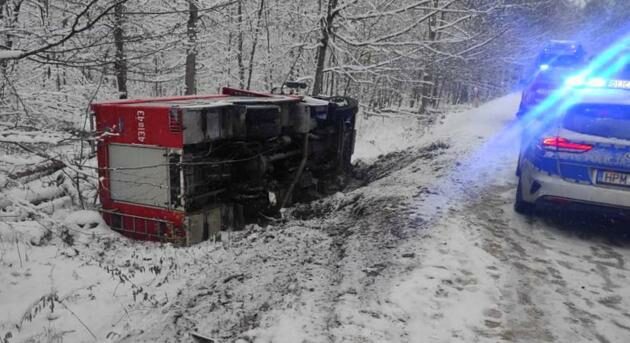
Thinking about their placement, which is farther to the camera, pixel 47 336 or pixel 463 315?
pixel 47 336

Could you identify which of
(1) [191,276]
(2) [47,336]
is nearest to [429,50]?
(1) [191,276]

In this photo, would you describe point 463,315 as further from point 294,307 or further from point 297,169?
point 297,169

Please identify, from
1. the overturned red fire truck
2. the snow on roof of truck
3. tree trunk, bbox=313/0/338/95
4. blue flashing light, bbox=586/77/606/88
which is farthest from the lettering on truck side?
tree trunk, bbox=313/0/338/95

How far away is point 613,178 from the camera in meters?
5.20

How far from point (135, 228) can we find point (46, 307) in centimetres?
214

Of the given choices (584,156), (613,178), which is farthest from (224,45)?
(613,178)

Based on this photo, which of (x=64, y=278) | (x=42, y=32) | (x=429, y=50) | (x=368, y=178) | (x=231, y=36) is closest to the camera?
(x=42, y=32)

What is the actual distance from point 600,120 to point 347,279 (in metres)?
3.30

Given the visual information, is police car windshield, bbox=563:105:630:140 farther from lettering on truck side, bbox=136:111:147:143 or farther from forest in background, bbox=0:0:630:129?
lettering on truck side, bbox=136:111:147:143

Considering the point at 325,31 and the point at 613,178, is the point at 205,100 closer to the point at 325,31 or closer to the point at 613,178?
the point at 613,178

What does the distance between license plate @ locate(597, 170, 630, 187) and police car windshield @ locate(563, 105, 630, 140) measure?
15.4 inches

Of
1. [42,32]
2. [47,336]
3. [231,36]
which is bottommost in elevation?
[47,336]

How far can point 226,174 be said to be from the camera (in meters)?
7.33

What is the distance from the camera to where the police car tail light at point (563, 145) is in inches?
208
